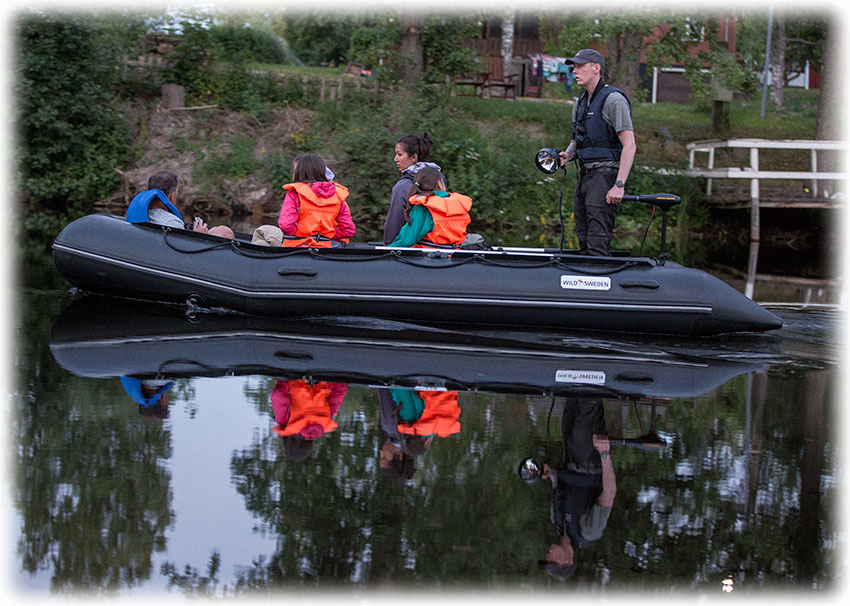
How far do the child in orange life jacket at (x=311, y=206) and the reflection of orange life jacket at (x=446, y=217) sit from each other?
63 centimetres

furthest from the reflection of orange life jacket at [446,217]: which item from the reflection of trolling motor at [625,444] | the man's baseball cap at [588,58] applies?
the reflection of trolling motor at [625,444]

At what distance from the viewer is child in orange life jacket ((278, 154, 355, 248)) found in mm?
7422

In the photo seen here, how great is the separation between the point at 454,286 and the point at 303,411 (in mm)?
2545

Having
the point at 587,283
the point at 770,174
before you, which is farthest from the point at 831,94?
the point at 587,283

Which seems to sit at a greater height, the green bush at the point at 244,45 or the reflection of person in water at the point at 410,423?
the green bush at the point at 244,45

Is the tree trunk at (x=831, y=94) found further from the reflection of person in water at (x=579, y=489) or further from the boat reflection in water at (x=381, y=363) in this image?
the reflection of person in water at (x=579, y=489)

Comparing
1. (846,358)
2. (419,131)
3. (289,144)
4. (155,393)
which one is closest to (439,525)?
(155,393)

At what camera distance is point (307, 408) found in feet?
16.6

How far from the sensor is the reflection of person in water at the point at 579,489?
3516mm

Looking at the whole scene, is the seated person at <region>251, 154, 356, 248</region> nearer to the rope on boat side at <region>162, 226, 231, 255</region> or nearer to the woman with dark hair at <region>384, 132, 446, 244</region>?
the rope on boat side at <region>162, 226, 231, 255</region>

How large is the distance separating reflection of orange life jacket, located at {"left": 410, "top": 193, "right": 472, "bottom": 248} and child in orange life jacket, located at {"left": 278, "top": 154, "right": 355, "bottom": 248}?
63 centimetres

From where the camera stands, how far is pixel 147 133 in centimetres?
1736

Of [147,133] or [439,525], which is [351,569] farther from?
[147,133]

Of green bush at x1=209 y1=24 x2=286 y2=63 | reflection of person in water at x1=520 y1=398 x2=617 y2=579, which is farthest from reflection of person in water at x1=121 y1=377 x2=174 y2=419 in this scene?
green bush at x1=209 y1=24 x2=286 y2=63
